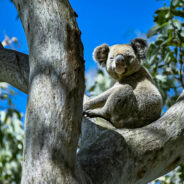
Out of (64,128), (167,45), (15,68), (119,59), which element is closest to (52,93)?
(64,128)

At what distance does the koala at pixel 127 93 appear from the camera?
282 cm

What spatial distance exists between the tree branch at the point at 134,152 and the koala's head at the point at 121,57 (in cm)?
120

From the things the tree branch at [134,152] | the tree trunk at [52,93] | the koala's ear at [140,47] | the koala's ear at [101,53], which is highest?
the koala's ear at [101,53]

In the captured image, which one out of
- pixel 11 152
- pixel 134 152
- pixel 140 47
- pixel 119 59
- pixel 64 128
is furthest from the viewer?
pixel 11 152

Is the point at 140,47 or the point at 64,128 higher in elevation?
the point at 140,47

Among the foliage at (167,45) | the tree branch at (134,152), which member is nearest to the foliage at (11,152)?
the foliage at (167,45)

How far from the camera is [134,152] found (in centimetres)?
205

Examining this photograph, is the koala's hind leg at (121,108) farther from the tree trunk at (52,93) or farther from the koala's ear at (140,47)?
the tree trunk at (52,93)

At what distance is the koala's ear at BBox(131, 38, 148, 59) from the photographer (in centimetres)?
369

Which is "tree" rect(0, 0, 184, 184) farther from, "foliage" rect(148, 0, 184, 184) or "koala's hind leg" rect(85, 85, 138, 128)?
"foliage" rect(148, 0, 184, 184)

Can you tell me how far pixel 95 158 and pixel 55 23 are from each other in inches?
35.7

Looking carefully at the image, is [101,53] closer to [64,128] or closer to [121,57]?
[121,57]

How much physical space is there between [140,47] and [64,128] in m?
2.45

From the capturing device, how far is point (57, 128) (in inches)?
59.0
